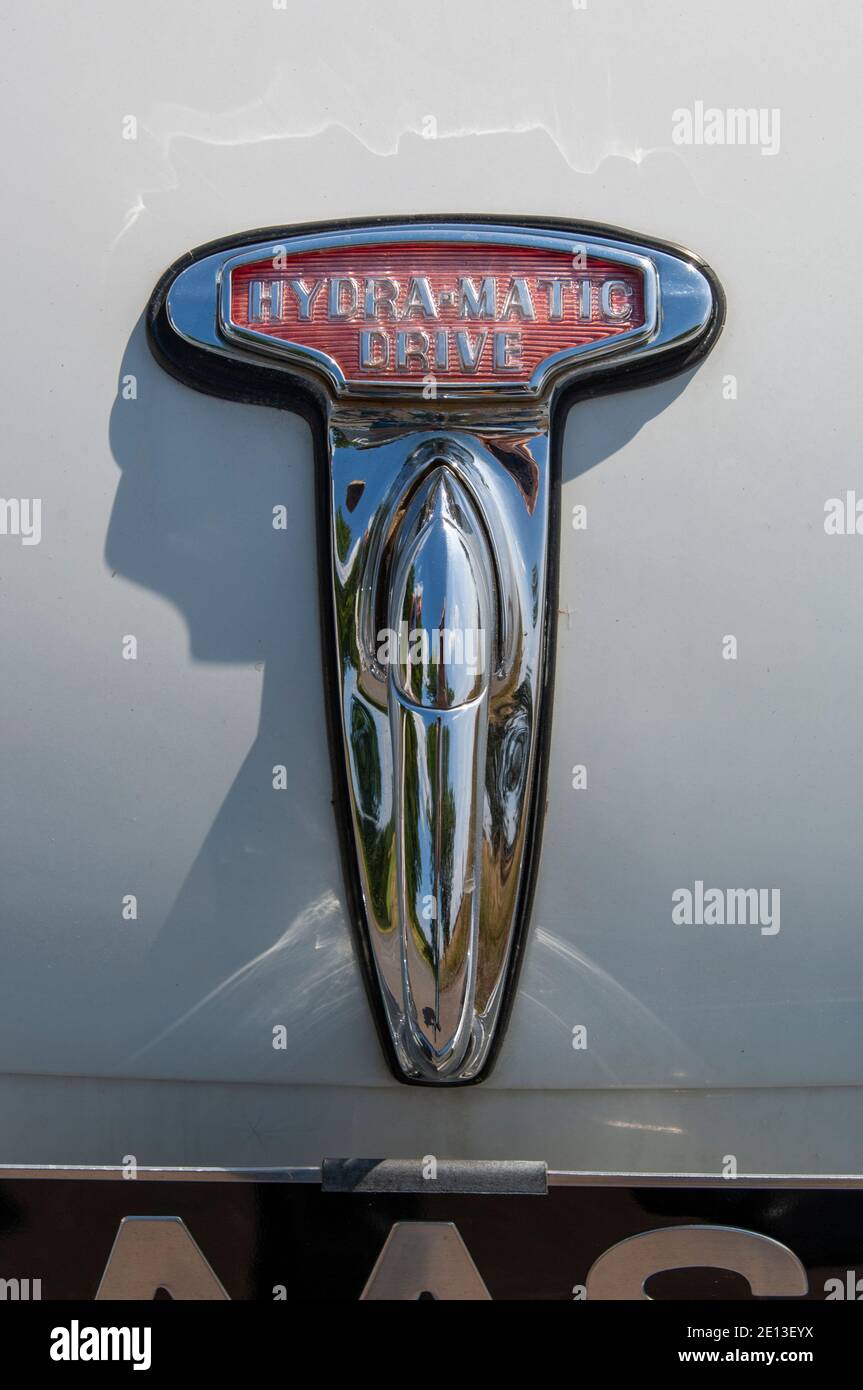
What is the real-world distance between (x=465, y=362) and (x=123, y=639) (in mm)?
392

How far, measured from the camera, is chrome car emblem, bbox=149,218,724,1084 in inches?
40.3

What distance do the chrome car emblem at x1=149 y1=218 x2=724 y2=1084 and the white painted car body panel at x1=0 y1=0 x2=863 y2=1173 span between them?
0.03m

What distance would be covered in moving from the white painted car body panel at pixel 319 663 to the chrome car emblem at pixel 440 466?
29 millimetres

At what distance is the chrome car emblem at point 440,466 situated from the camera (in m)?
1.02

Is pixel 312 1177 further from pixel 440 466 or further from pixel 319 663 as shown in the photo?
pixel 440 466

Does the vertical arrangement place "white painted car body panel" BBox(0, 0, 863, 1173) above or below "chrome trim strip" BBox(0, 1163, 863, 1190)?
above

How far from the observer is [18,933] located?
3.48 ft

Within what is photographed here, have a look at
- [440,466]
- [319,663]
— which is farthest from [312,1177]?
[440,466]

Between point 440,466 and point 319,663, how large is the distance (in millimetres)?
207

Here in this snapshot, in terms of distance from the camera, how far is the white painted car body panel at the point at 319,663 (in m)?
1.05

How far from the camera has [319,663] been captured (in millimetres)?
1066

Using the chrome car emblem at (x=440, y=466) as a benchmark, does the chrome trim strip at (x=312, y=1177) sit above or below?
below

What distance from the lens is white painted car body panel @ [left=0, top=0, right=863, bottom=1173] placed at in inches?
41.4
